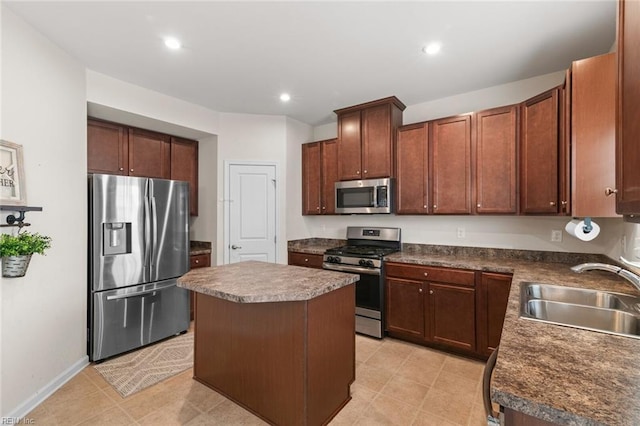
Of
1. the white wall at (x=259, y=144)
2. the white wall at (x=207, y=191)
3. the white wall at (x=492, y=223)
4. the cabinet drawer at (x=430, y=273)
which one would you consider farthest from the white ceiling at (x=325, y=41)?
the cabinet drawer at (x=430, y=273)

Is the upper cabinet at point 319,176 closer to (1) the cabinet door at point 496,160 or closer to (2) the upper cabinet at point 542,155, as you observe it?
(1) the cabinet door at point 496,160

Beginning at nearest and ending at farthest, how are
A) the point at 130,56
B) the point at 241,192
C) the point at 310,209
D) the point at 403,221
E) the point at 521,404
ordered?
the point at 521,404
the point at 130,56
the point at 403,221
the point at 241,192
the point at 310,209

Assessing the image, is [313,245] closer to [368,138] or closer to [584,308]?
[368,138]

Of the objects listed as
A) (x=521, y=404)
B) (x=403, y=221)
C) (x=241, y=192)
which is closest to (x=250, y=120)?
(x=241, y=192)

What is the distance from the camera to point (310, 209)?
427 centimetres

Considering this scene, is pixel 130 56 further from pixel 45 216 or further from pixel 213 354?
pixel 213 354

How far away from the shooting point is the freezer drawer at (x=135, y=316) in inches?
107

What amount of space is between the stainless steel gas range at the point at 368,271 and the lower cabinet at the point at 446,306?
0.10 meters

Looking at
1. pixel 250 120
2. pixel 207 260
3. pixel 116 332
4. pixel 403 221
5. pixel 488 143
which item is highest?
pixel 250 120

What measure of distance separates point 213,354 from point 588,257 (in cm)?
334

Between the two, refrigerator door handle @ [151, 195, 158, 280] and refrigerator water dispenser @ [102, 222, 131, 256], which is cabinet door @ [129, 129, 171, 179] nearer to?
refrigerator door handle @ [151, 195, 158, 280]

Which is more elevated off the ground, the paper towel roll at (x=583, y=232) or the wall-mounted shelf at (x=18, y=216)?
the wall-mounted shelf at (x=18, y=216)

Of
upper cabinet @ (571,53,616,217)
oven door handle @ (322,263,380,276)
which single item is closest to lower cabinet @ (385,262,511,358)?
oven door handle @ (322,263,380,276)

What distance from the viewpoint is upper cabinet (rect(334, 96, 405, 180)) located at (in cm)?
345
